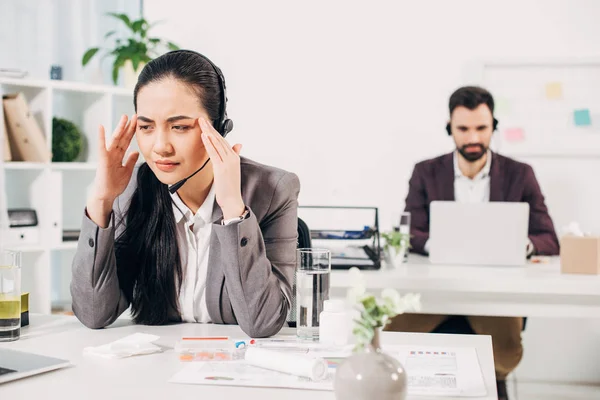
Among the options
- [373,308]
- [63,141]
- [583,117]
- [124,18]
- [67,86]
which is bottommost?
[373,308]

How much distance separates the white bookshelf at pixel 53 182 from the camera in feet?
10.9

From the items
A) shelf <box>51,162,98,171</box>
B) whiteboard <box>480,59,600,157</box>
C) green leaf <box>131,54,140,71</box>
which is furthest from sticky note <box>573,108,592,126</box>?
shelf <box>51,162,98,171</box>

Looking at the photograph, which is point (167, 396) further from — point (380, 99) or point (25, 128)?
point (380, 99)

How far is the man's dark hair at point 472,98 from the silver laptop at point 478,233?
0.99 meters

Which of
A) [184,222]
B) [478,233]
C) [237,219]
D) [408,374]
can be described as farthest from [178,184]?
[478,233]

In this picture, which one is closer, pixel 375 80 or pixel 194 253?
pixel 194 253

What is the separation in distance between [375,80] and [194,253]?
258 cm

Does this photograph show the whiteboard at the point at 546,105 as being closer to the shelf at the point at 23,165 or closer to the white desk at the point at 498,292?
the white desk at the point at 498,292

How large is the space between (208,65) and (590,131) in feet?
8.95

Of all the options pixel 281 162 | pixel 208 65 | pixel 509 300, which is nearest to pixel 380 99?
pixel 281 162

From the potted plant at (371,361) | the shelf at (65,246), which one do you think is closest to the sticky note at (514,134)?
the shelf at (65,246)

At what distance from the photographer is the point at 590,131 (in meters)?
3.78

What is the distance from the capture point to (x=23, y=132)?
3.25 meters

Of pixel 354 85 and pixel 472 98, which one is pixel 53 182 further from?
pixel 472 98
